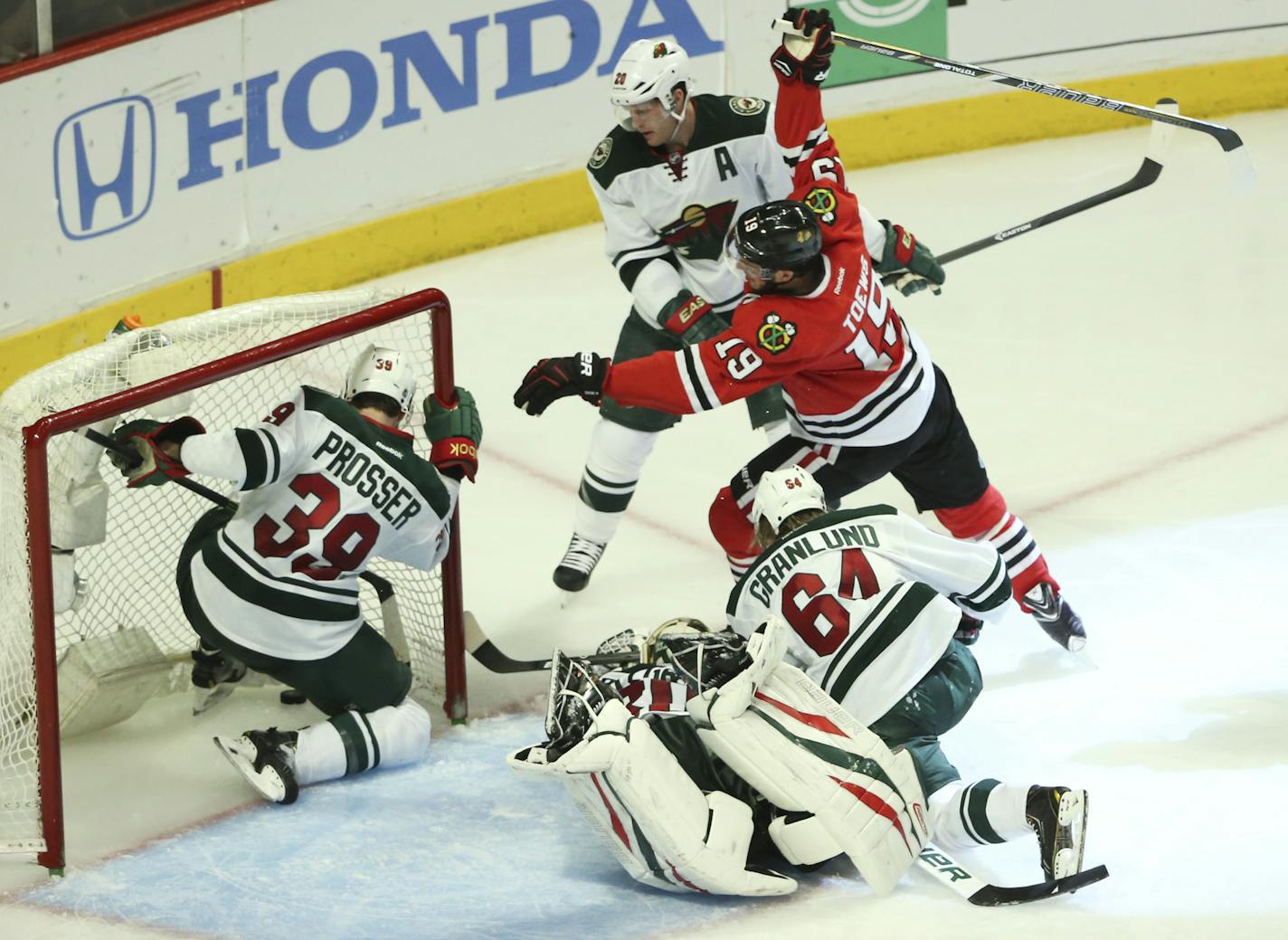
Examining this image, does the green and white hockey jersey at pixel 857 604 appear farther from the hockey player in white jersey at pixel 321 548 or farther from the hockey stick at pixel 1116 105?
the hockey stick at pixel 1116 105

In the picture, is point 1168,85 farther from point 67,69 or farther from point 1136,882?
point 1136,882

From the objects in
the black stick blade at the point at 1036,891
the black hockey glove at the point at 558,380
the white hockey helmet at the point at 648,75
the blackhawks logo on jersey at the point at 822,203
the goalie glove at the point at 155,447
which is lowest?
the black stick blade at the point at 1036,891

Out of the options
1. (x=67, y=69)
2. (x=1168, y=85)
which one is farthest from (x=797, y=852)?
(x=1168, y=85)

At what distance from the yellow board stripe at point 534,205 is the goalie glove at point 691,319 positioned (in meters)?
→ 1.98

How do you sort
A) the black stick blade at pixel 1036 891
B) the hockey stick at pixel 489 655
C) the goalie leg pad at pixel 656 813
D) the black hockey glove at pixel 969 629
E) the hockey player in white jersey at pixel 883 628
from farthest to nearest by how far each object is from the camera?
the hockey stick at pixel 489 655
the black hockey glove at pixel 969 629
the hockey player in white jersey at pixel 883 628
the black stick blade at pixel 1036 891
the goalie leg pad at pixel 656 813

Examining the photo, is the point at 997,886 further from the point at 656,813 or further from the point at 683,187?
the point at 683,187

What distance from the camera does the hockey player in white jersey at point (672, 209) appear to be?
13.0 feet

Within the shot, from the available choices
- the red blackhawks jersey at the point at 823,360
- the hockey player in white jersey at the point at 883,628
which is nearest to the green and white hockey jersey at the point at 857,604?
the hockey player in white jersey at the point at 883,628

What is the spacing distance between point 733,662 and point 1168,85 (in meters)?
4.58

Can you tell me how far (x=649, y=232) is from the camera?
411cm

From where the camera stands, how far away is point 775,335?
3.36 meters

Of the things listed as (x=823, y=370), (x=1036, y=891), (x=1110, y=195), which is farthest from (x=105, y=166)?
(x=1036, y=891)

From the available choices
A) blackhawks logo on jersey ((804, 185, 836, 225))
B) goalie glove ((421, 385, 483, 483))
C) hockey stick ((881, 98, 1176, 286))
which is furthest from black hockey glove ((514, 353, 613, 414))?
hockey stick ((881, 98, 1176, 286))

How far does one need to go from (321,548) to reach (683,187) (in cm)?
119
